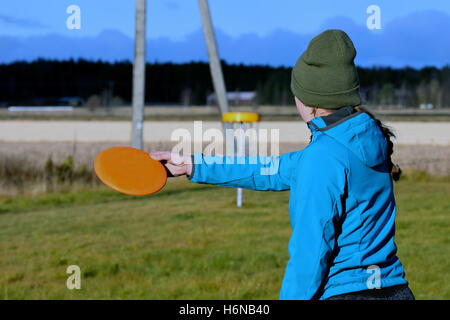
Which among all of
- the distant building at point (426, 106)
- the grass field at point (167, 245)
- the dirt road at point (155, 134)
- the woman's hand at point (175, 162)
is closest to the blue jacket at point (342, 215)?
the woman's hand at point (175, 162)

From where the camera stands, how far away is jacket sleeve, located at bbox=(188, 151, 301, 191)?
227 cm

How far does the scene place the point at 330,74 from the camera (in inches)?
73.5

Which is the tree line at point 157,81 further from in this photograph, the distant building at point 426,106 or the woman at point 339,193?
the woman at point 339,193

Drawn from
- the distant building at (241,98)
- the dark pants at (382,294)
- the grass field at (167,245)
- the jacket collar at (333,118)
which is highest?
the distant building at (241,98)

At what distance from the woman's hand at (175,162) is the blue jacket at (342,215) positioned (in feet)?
1.69

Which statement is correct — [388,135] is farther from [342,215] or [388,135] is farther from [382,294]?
Answer: [382,294]

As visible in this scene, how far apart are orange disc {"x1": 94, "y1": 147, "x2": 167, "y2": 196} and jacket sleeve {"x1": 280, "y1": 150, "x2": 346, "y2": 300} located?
592 mm

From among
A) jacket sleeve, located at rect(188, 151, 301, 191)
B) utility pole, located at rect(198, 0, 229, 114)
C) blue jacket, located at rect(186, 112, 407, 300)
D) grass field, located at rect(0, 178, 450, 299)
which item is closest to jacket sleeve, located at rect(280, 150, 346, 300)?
blue jacket, located at rect(186, 112, 407, 300)

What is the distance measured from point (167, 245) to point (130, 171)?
4806 millimetres

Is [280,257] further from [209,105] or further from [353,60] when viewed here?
[209,105]

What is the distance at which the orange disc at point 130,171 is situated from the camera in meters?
2.10

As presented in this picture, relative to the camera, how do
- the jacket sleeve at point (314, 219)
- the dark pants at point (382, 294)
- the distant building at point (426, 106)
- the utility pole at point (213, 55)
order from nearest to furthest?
the jacket sleeve at point (314, 219), the dark pants at point (382, 294), the utility pole at point (213, 55), the distant building at point (426, 106)

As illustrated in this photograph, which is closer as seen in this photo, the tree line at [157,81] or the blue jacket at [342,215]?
the blue jacket at [342,215]

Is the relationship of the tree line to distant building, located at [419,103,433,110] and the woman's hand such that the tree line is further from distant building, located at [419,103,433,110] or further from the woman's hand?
the woman's hand
